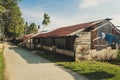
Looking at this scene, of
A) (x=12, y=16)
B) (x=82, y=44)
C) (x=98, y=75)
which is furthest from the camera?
(x=12, y=16)

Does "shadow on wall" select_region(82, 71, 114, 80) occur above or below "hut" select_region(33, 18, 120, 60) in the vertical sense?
below

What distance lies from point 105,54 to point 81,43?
10.7ft

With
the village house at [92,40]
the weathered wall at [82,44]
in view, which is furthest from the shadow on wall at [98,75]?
the weathered wall at [82,44]

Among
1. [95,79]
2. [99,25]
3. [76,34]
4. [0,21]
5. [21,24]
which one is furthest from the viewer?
[21,24]

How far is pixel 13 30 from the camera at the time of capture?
244 ft

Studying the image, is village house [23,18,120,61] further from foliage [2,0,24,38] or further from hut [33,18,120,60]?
foliage [2,0,24,38]

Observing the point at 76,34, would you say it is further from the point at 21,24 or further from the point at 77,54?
the point at 21,24

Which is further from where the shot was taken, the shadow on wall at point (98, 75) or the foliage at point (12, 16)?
the foliage at point (12, 16)

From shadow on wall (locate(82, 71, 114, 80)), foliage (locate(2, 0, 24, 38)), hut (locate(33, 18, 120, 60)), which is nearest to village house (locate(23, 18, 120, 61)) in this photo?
hut (locate(33, 18, 120, 60))

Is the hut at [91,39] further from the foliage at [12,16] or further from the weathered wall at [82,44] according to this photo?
the foliage at [12,16]

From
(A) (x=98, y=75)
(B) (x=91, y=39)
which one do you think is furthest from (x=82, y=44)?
(A) (x=98, y=75)

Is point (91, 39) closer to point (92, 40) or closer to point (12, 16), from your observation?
point (92, 40)

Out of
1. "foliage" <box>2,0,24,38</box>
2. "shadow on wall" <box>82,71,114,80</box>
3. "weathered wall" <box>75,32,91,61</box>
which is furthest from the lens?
"foliage" <box>2,0,24,38</box>

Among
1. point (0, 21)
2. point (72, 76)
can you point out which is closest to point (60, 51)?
point (72, 76)
